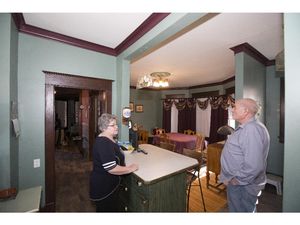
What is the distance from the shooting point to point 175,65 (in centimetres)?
337

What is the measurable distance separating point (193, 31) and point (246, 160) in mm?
1592

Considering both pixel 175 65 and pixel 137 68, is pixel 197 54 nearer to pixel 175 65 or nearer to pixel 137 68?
pixel 175 65

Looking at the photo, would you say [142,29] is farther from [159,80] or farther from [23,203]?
[23,203]

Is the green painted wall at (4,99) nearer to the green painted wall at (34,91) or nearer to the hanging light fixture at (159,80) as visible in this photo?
the green painted wall at (34,91)

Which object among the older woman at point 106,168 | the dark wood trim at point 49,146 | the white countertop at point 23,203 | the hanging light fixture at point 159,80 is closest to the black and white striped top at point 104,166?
the older woman at point 106,168

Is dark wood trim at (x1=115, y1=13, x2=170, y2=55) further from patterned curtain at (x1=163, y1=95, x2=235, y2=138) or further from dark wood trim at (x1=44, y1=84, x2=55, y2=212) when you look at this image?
patterned curtain at (x1=163, y1=95, x2=235, y2=138)

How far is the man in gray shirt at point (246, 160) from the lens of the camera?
1.29 m

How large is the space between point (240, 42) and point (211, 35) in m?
0.57

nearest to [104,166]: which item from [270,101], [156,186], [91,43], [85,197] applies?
[156,186]

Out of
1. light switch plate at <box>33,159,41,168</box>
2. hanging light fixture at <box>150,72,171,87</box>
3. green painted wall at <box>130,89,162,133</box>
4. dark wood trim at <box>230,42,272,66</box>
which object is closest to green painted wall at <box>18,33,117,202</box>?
light switch plate at <box>33,159,41,168</box>

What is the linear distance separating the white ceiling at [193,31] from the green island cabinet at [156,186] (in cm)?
158

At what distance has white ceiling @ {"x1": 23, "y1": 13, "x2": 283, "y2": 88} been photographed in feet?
5.32

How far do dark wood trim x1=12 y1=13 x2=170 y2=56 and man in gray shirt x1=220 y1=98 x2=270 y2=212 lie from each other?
4.09 ft
